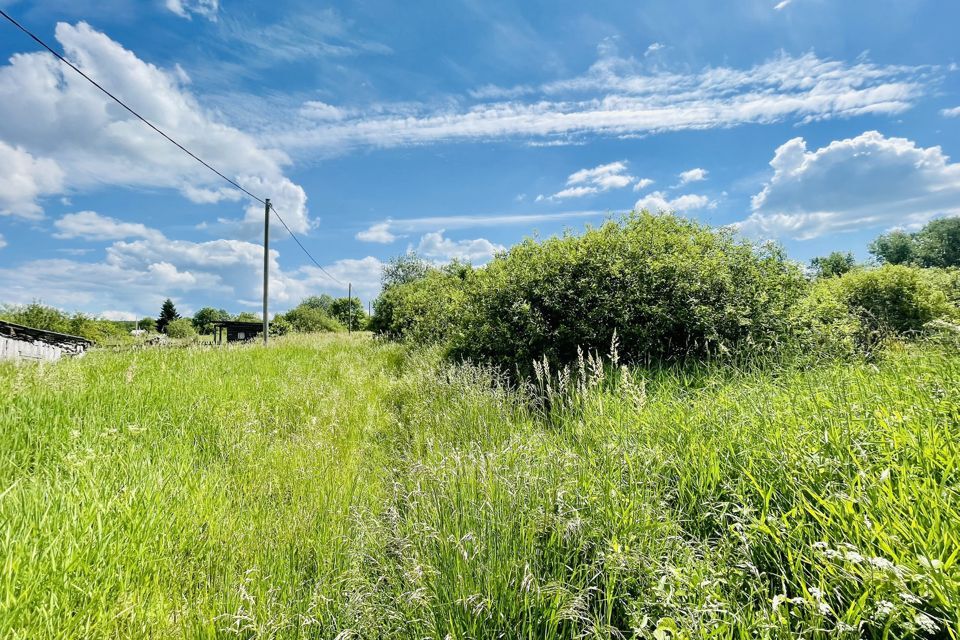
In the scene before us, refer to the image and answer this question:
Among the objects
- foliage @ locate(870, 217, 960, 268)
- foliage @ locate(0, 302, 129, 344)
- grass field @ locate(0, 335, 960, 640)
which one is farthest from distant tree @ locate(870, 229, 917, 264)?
foliage @ locate(0, 302, 129, 344)

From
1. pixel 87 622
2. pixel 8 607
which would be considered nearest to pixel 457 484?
pixel 87 622

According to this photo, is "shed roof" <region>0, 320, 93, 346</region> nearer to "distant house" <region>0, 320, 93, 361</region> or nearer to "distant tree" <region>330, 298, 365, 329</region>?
"distant house" <region>0, 320, 93, 361</region>

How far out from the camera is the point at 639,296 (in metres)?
6.27

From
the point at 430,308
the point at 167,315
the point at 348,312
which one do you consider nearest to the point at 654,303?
the point at 430,308

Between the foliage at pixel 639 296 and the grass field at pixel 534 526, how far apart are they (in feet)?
5.44

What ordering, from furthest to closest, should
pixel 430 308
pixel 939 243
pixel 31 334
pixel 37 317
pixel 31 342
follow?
pixel 939 243 → pixel 37 317 → pixel 31 334 → pixel 31 342 → pixel 430 308

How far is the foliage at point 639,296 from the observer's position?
19.8 feet

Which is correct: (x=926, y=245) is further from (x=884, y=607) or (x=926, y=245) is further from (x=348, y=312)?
(x=348, y=312)

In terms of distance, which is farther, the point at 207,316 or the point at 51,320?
the point at 207,316

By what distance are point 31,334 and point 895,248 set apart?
95.9m

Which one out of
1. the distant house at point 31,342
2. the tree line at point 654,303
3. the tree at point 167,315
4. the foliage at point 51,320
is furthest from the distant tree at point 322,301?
the tree line at point 654,303

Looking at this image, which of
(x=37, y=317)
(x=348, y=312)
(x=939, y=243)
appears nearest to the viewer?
(x=37, y=317)

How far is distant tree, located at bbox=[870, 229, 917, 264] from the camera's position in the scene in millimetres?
59656

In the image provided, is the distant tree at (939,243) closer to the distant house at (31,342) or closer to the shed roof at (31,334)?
the distant house at (31,342)
